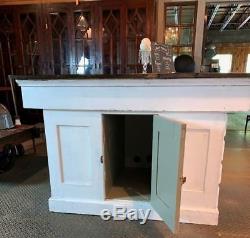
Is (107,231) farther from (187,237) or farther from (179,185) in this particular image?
(179,185)

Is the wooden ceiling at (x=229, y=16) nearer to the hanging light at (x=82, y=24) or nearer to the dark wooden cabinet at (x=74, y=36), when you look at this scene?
the dark wooden cabinet at (x=74, y=36)

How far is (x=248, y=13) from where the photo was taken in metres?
6.48

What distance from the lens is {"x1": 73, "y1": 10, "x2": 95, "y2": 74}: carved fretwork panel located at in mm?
3240

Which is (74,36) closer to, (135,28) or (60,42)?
(60,42)

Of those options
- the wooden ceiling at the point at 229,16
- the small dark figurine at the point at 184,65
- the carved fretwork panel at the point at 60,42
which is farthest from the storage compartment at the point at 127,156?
the wooden ceiling at the point at 229,16

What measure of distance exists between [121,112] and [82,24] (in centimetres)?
221

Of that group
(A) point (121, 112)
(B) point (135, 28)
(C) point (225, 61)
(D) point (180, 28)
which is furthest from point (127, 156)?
(C) point (225, 61)

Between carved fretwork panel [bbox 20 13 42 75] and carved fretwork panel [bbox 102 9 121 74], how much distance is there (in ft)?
3.32

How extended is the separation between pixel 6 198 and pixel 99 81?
142 centimetres

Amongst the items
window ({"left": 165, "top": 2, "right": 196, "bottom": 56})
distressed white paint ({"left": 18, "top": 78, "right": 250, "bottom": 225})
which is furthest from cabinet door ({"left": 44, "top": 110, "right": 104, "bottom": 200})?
window ({"left": 165, "top": 2, "right": 196, "bottom": 56})

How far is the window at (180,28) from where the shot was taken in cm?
347

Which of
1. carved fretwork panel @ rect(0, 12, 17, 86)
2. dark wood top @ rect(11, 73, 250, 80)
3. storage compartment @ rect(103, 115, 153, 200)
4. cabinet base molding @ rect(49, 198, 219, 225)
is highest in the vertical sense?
carved fretwork panel @ rect(0, 12, 17, 86)

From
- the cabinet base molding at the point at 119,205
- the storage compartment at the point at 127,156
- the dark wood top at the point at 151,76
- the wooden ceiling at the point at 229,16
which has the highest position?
the wooden ceiling at the point at 229,16

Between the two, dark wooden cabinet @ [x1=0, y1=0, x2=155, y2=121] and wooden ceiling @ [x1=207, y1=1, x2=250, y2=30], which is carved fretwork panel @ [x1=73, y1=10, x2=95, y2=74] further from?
wooden ceiling @ [x1=207, y1=1, x2=250, y2=30]
